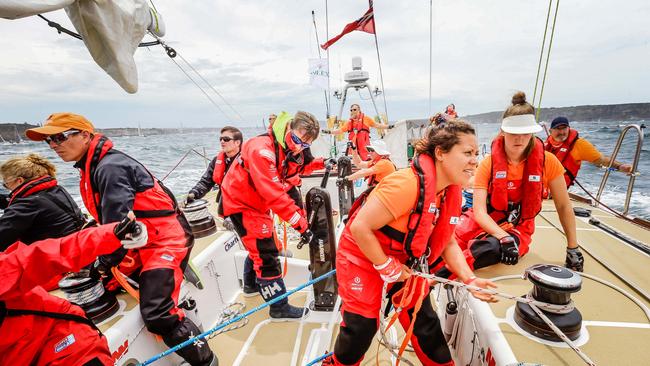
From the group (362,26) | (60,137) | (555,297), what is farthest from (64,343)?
(362,26)

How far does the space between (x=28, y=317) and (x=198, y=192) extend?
110 inches

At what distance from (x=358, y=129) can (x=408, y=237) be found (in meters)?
7.07

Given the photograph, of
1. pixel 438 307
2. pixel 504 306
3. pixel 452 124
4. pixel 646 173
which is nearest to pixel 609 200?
pixel 646 173

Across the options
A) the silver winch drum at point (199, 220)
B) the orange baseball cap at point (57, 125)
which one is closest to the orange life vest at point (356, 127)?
the silver winch drum at point (199, 220)

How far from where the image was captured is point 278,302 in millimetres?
3098

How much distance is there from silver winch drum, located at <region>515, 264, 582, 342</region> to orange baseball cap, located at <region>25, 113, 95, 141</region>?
273 centimetres

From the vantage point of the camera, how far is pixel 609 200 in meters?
→ 9.41

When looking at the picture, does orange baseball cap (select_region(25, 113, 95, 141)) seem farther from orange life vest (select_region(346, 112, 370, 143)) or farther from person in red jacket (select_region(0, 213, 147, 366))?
orange life vest (select_region(346, 112, 370, 143))

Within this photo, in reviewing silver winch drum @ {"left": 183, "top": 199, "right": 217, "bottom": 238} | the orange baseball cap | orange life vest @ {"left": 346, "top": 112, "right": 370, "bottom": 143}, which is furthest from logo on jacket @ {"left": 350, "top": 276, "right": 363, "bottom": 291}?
orange life vest @ {"left": 346, "top": 112, "right": 370, "bottom": 143}

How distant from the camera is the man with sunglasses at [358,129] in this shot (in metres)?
8.41

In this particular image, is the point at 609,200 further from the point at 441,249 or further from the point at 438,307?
the point at 441,249

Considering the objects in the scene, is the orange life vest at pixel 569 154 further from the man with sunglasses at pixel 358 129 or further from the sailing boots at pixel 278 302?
the man with sunglasses at pixel 358 129

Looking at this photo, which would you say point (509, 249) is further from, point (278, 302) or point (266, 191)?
point (278, 302)

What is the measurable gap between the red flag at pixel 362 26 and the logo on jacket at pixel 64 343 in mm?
8437
